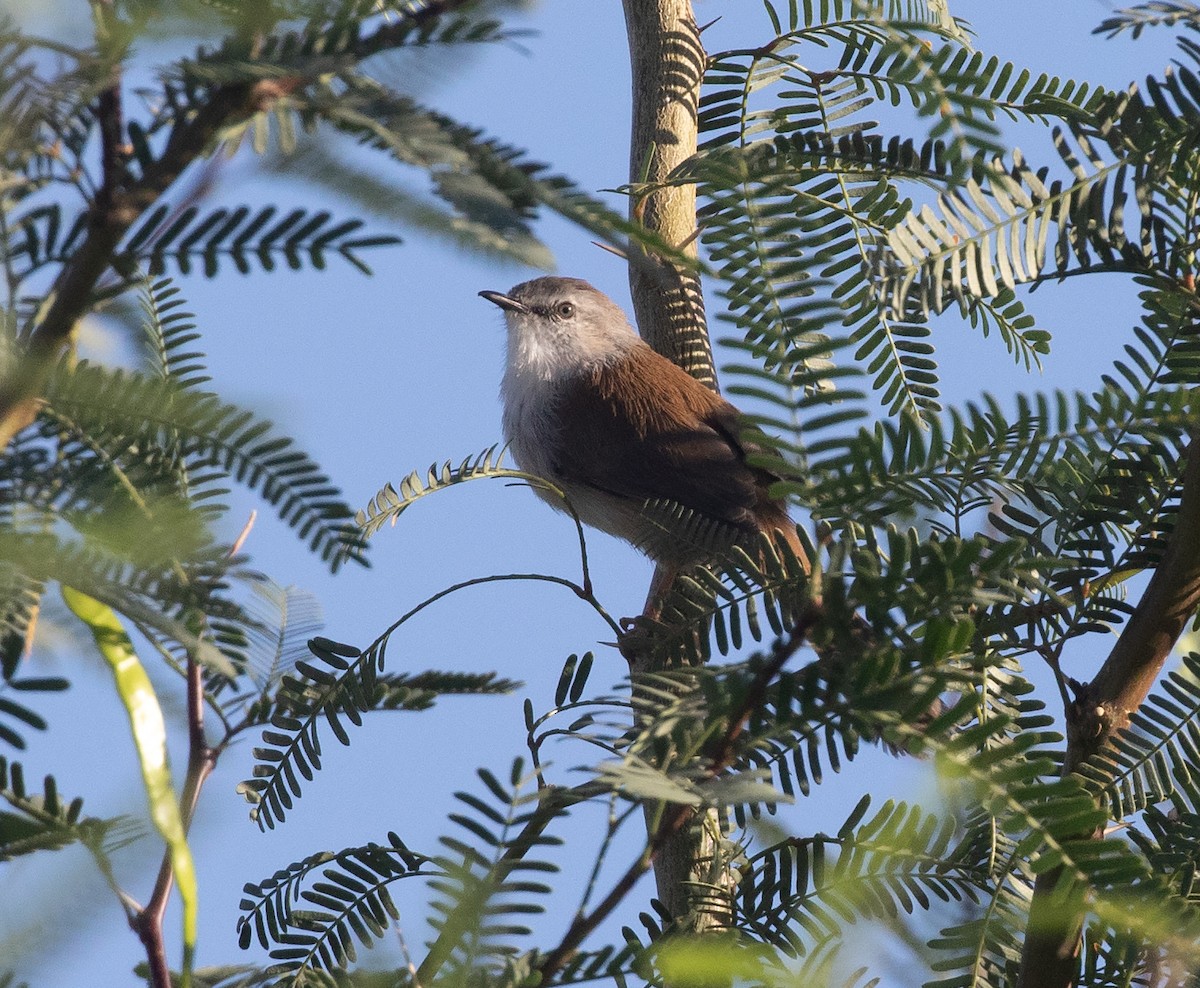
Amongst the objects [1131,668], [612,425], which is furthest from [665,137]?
[1131,668]

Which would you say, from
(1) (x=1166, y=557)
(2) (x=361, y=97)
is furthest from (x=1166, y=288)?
(2) (x=361, y=97)

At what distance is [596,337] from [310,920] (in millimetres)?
4098

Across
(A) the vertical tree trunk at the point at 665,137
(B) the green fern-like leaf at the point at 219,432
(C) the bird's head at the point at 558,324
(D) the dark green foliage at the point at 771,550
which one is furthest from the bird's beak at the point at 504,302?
(B) the green fern-like leaf at the point at 219,432

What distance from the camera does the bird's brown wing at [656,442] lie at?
4359 millimetres

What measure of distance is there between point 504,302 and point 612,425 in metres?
1.31

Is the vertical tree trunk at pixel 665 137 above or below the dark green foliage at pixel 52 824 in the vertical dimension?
above

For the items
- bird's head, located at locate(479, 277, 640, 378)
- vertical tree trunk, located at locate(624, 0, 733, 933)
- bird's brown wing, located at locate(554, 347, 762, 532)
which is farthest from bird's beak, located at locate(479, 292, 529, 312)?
vertical tree trunk, located at locate(624, 0, 733, 933)

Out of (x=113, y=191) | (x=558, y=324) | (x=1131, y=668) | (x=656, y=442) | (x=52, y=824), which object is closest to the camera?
(x=113, y=191)

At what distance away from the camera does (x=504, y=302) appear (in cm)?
590

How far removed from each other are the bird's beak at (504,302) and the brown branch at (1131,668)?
168 inches

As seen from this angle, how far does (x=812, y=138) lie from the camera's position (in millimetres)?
2385

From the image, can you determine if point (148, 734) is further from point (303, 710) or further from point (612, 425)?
point (612, 425)

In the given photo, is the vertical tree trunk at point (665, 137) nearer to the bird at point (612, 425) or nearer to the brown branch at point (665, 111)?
the brown branch at point (665, 111)

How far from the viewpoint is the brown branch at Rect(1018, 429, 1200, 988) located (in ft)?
5.90
